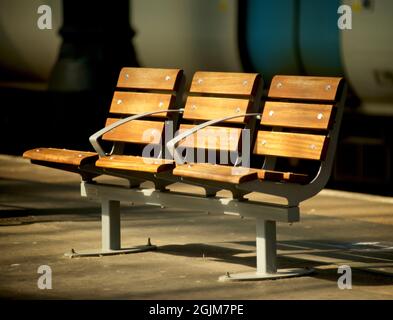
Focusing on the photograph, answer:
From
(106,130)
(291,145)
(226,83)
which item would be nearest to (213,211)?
(291,145)

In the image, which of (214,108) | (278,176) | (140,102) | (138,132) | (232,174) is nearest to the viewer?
(232,174)

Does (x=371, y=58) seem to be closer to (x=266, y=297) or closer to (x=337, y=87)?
(x=337, y=87)

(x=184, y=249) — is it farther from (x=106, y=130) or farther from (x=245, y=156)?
(x=245, y=156)

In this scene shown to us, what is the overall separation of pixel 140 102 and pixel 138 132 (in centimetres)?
21

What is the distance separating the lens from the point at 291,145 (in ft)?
23.5

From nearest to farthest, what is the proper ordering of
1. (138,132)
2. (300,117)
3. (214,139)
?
1. (300,117)
2. (214,139)
3. (138,132)

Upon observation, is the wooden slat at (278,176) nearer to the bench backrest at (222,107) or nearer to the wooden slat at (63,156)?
the bench backrest at (222,107)

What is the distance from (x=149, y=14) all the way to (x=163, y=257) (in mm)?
5714

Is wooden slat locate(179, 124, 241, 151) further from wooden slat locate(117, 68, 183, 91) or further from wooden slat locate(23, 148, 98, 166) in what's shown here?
wooden slat locate(23, 148, 98, 166)

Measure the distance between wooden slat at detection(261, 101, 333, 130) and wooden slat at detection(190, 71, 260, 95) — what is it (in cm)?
16

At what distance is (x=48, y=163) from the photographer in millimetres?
8062

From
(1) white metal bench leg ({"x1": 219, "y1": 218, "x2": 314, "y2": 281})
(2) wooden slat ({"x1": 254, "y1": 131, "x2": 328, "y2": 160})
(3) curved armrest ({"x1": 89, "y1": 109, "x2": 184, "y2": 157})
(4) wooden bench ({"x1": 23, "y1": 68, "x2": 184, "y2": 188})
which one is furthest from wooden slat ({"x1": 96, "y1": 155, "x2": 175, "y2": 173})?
(1) white metal bench leg ({"x1": 219, "y1": 218, "x2": 314, "y2": 281})

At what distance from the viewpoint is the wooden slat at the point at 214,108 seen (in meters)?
7.43
